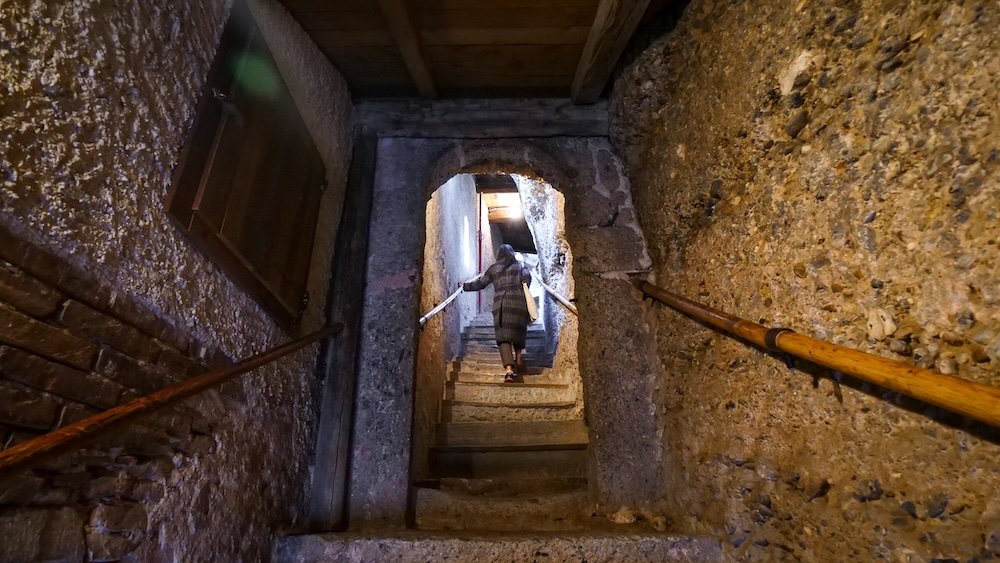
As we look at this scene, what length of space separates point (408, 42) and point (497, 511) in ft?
6.67

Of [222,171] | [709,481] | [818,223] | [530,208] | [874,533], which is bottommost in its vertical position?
[874,533]

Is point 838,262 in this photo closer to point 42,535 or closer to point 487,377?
point 42,535

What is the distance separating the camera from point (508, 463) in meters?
3.08

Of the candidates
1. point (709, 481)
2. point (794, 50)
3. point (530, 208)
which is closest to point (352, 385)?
point (709, 481)

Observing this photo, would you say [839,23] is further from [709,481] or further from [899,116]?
[709,481]

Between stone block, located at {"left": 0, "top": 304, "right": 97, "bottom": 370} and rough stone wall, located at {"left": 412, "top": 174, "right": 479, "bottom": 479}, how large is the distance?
148 centimetres

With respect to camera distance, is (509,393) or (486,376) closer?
(509,393)

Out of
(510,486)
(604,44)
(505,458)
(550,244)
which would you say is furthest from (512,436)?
(550,244)

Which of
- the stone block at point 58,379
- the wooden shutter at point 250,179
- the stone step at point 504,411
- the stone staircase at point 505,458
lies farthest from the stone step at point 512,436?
the stone block at point 58,379

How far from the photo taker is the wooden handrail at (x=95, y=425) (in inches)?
31.3

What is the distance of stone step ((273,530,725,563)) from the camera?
1743 mm

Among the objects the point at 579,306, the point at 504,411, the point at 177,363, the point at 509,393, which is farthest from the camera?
the point at 509,393

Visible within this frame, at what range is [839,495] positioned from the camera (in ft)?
4.05

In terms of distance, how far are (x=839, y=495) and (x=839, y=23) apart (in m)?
1.09
